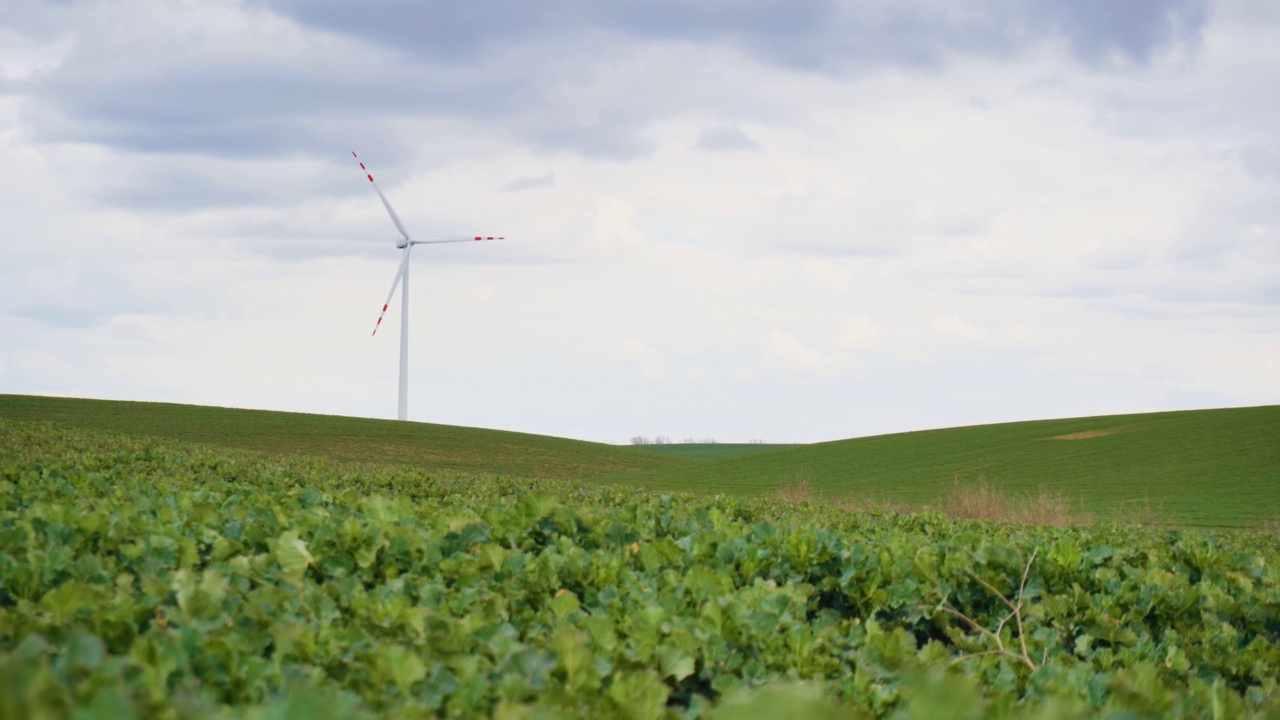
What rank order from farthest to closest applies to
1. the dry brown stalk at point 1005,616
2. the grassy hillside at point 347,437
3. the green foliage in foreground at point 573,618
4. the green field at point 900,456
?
the grassy hillside at point 347,437 → the green field at point 900,456 → the dry brown stalk at point 1005,616 → the green foliage in foreground at point 573,618

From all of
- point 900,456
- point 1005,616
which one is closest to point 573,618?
point 1005,616

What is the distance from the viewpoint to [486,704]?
278 centimetres

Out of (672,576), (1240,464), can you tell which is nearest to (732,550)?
(672,576)

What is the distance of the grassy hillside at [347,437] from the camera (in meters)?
50.8

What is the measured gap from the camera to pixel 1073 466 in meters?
42.1

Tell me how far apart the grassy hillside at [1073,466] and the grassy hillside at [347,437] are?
27.7 feet

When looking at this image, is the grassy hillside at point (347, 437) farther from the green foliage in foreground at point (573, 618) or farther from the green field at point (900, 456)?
the green foliage in foreground at point (573, 618)

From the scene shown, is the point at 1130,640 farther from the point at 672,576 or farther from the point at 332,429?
the point at 332,429

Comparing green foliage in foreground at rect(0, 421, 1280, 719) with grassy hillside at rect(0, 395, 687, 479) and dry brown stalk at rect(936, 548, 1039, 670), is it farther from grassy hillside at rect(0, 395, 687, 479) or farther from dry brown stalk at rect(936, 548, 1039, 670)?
Answer: grassy hillside at rect(0, 395, 687, 479)

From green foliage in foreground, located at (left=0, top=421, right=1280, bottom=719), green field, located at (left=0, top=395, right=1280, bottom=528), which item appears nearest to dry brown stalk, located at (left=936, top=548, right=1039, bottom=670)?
green foliage in foreground, located at (left=0, top=421, right=1280, bottom=719)

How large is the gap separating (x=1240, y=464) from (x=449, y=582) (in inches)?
1638

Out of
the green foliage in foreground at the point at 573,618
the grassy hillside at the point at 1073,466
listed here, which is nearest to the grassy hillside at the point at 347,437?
the grassy hillside at the point at 1073,466

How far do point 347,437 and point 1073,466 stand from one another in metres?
37.0

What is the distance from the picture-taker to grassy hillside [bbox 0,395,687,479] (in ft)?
167
